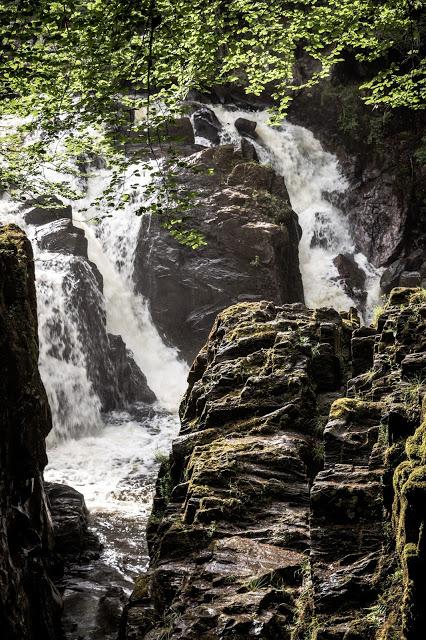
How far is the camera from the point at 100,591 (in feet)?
28.9

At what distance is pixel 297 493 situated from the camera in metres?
5.44

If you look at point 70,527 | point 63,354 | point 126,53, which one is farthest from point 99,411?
point 126,53

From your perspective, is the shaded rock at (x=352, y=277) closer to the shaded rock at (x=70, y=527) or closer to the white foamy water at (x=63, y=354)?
the white foamy water at (x=63, y=354)

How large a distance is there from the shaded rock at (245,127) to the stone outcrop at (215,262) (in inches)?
225

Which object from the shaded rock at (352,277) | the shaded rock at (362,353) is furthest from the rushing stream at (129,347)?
the shaded rock at (362,353)

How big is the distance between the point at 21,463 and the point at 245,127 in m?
21.9

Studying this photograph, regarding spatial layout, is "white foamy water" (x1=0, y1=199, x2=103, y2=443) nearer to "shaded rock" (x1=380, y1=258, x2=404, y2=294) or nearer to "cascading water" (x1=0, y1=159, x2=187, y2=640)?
"cascading water" (x1=0, y1=159, x2=187, y2=640)

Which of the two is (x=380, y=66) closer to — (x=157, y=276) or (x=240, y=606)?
(x=157, y=276)

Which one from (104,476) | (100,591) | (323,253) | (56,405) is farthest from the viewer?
(323,253)

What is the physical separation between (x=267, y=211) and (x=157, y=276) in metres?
4.61

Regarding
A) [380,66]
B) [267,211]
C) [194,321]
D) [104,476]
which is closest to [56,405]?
[104,476]

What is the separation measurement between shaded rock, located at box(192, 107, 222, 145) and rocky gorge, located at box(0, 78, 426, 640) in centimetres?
684

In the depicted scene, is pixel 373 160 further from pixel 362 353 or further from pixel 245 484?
pixel 245 484

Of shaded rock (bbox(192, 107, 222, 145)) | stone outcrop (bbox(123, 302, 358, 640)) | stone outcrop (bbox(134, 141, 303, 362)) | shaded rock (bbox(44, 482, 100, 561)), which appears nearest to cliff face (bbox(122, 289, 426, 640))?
stone outcrop (bbox(123, 302, 358, 640))
